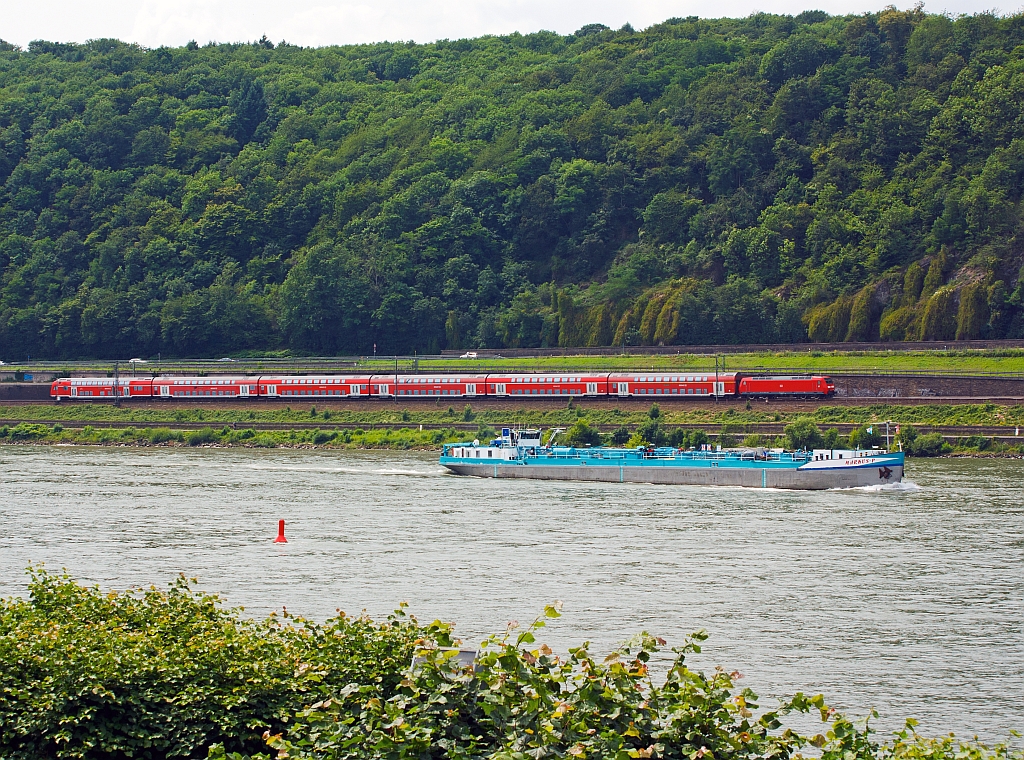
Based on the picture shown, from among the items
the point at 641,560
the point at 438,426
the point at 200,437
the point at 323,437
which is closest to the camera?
the point at 641,560

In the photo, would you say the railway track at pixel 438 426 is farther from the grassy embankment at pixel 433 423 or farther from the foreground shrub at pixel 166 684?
the foreground shrub at pixel 166 684

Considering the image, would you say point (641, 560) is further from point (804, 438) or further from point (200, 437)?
point (200, 437)

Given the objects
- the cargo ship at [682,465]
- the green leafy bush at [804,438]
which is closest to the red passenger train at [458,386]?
the green leafy bush at [804,438]

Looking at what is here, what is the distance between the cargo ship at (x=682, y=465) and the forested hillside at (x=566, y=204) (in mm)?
38351

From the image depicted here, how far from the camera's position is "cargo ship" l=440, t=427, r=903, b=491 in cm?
5138

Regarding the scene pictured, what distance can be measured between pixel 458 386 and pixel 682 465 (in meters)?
27.3

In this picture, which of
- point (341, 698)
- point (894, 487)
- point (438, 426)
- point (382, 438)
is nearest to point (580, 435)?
point (438, 426)

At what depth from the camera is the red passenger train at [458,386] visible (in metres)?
72.6

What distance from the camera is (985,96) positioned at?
106188 mm

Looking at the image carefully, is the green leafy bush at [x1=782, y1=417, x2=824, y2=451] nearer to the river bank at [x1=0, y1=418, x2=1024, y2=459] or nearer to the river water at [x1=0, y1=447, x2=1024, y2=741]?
the river bank at [x1=0, y1=418, x2=1024, y2=459]

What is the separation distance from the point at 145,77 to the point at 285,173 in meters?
34.0

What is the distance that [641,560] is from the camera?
3441 centimetres

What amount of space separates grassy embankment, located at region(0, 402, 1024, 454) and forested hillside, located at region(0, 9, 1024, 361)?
925 inches

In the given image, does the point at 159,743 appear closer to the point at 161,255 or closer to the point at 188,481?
the point at 188,481
